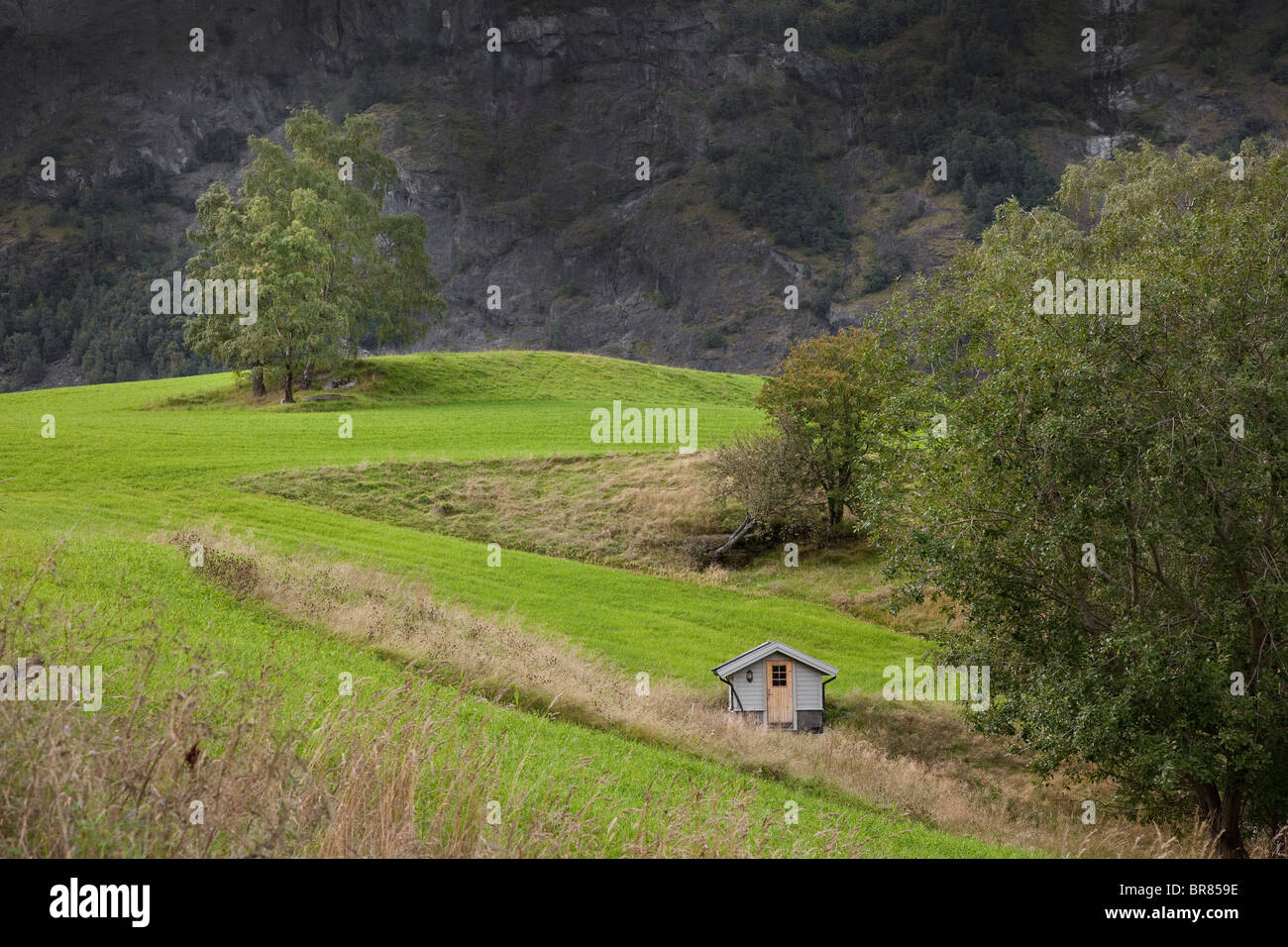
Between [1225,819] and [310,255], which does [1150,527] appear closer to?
[1225,819]

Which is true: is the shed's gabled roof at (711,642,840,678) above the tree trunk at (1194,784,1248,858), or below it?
above

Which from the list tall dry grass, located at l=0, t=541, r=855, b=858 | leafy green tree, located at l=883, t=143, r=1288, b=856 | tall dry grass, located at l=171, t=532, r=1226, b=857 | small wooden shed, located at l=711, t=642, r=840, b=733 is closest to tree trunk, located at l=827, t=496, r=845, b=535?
small wooden shed, located at l=711, t=642, r=840, b=733

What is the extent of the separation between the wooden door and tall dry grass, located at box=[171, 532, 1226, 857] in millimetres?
1674

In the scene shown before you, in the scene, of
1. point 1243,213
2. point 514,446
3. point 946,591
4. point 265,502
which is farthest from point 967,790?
point 514,446

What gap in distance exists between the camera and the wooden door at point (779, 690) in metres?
26.9

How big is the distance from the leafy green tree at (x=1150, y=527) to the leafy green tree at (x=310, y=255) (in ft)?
Answer: 166

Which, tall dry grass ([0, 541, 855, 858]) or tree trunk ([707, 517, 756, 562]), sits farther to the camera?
tree trunk ([707, 517, 756, 562])

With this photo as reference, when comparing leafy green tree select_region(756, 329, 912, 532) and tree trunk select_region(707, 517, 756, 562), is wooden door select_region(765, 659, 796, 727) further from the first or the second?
leafy green tree select_region(756, 329, 912, 532)

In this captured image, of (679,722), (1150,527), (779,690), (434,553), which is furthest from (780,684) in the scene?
(434,553)

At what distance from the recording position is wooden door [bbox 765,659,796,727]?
1059 inches

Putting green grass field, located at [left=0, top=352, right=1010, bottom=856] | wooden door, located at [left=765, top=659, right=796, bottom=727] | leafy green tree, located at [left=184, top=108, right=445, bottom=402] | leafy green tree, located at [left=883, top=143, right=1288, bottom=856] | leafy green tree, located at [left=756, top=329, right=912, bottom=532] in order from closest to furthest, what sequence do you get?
green grass field, located at [left=0, top=352, right=1010, bottom=856] < leafy green tree, located at [left=883, top=143, right=1288, bottom=856] < wooden door, located at [left=765, top=659, right=796, bottom=727] < leafy green tree, located at [left=756, top=329, right=912, bottom=532] < leafy green tree, located at [left=184, top=108, right=445, bottom=402]

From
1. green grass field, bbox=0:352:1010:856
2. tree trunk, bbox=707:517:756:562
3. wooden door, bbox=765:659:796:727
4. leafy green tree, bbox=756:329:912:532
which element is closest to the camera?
green grass field, bbox=0:352:1010:856
